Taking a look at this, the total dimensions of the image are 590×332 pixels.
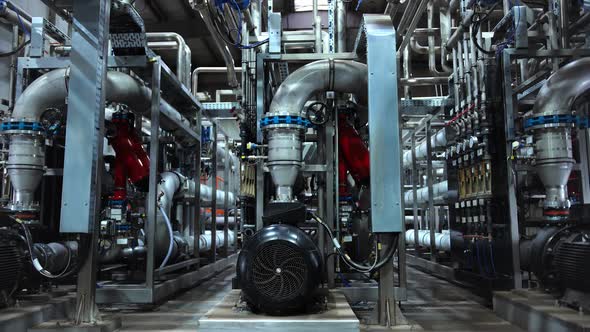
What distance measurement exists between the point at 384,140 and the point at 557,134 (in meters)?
1.53

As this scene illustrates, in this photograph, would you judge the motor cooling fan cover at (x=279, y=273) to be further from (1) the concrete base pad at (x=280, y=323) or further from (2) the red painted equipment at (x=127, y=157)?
(2) the red painted equipment at (x=127, y=157)

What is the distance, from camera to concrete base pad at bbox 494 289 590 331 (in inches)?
95.1

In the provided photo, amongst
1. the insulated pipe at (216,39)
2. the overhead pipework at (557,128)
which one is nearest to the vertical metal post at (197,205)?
the insulated pipe at (216,39)

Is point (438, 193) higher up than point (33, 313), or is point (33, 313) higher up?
point (438, 193)

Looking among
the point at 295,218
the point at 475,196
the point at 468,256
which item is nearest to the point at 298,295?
the point at 295,218

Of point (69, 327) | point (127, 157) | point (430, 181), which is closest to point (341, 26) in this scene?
point (127, 157)

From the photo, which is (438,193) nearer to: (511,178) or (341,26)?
(511,178)

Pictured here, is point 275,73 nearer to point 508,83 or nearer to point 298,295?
point 508,83

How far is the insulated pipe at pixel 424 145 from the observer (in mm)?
5149

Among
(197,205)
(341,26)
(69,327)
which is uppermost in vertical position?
(341,26)

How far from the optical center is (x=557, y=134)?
10.7ft

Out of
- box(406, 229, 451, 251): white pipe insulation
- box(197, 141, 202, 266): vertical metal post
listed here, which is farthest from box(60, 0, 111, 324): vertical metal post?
box(406, 229, 451, 251): white pipe insulation

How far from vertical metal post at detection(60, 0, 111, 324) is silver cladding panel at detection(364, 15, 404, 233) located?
1.69 metres

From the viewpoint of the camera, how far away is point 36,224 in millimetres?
3451
